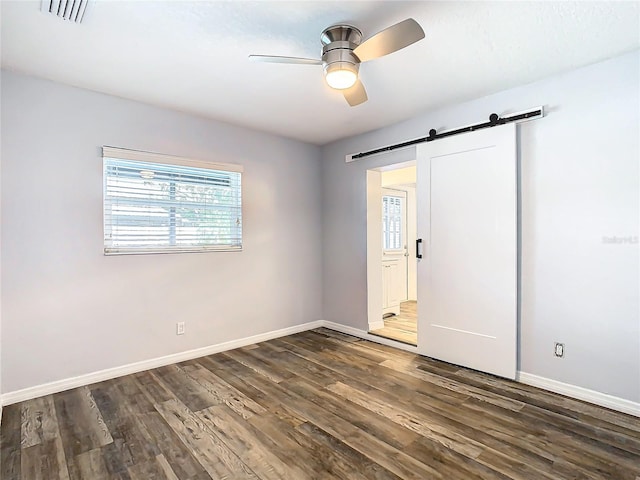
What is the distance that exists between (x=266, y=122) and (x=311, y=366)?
8.42 feet

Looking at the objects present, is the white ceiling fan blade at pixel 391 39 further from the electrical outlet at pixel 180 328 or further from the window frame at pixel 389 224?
the window frame at pixel 389 224

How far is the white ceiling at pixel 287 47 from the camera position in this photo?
195 cm

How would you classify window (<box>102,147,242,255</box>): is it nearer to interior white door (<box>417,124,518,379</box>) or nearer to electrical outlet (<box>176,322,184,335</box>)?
electrical outlet (<box>176,322,184,335</box>)

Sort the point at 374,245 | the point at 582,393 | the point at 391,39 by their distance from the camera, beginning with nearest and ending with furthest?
the point at 391,39, the point at 582,393, the point at 374,245

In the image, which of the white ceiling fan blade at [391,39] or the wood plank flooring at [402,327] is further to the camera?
the wood plank flooring at [402,327]

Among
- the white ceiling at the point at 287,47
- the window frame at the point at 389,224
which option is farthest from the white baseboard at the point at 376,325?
the white ceiling at the point at 287,47

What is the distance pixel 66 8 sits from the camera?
193 centimetres

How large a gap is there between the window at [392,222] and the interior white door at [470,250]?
90.5 inches

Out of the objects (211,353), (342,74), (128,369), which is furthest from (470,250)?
(128,369)

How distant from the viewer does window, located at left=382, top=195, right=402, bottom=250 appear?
19.3ft

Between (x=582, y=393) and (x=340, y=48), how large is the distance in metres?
2.96

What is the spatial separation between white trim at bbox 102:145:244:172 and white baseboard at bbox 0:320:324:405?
1.88 meters

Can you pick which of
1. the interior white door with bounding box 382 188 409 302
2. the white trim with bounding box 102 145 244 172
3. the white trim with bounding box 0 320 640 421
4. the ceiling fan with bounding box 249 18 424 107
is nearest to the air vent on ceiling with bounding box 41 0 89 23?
the ceiling fan with bounding box 249 18 424 107

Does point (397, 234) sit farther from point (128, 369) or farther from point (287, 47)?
point (128, 369)
